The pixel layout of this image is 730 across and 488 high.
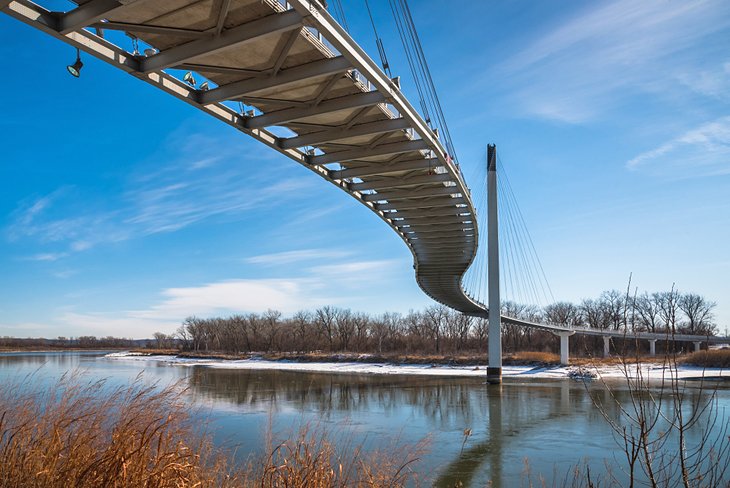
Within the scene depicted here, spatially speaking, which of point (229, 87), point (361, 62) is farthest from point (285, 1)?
A: point (229, 87)

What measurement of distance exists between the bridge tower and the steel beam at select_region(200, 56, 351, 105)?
1122 inches

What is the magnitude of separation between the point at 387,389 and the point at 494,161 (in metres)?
19.6

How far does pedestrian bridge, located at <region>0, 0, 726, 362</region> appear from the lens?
331 inches

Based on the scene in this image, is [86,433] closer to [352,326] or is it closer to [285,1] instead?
[285,1]

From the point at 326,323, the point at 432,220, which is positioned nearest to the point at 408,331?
the point at 326,323

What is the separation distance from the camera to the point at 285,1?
853 centimetres

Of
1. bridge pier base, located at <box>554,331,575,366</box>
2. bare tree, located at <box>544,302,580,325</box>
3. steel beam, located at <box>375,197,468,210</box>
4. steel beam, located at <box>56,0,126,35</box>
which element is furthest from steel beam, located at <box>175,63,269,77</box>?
bare tree, located at <box>544,302,580,325</box>

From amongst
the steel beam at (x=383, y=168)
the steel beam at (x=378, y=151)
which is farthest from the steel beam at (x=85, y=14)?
the steel beam at (x=383, y=168)

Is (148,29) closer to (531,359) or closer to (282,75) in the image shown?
(282,75)

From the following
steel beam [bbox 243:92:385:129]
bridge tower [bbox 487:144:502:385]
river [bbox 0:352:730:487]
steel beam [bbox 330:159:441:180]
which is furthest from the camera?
bridge tower [bbox 487:144:502:385]

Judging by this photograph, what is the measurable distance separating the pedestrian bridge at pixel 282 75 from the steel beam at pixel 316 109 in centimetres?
2

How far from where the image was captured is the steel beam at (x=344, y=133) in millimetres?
13172

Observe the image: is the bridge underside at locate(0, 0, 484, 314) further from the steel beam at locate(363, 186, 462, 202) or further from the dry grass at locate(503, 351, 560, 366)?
the dry grass at locate(503, 351, 560, 366)

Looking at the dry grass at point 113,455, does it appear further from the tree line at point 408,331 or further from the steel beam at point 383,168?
the tree line at point 408,331
